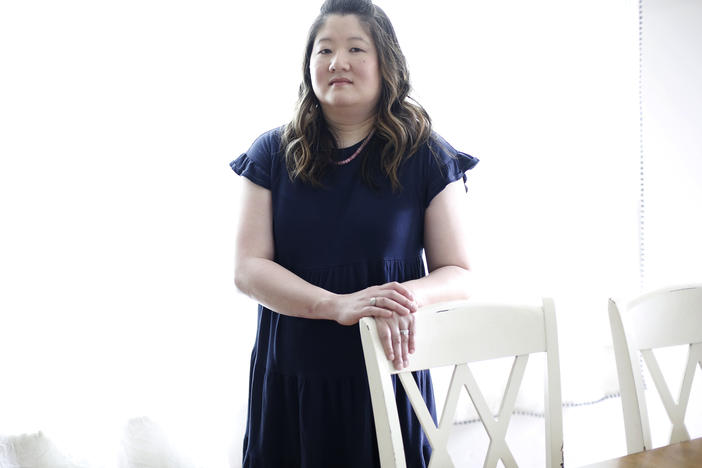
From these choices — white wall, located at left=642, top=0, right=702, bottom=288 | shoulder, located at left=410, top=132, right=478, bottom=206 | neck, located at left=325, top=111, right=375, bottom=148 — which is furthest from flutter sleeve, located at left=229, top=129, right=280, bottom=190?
white wall, located at left=642, top=0, right=702, bottom=288

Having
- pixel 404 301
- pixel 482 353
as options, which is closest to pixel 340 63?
pixel 404 301

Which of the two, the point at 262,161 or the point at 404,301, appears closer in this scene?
the point at 404,301

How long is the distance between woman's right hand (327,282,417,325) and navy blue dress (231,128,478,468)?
150 mm

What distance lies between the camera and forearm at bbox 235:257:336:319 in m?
1.36

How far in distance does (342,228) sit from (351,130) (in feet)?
0.76

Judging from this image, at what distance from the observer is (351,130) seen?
1.55m

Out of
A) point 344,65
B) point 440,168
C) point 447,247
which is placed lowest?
point 447,247

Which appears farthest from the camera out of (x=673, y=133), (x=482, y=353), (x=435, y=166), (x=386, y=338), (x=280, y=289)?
(x=673, y=133)

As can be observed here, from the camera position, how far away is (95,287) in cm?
197

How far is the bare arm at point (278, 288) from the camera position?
124 cm

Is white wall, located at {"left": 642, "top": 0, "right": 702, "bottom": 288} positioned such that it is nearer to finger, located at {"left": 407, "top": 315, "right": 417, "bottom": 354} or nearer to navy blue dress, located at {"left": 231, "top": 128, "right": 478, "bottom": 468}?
navy blue dress, located at {"left": 231, "top": 128, "right": 478, "bottom": 468}

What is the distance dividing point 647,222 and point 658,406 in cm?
64

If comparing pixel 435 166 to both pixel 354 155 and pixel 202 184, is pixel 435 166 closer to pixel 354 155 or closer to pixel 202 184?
pixel 354 155

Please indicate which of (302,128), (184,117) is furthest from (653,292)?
(184,117)
